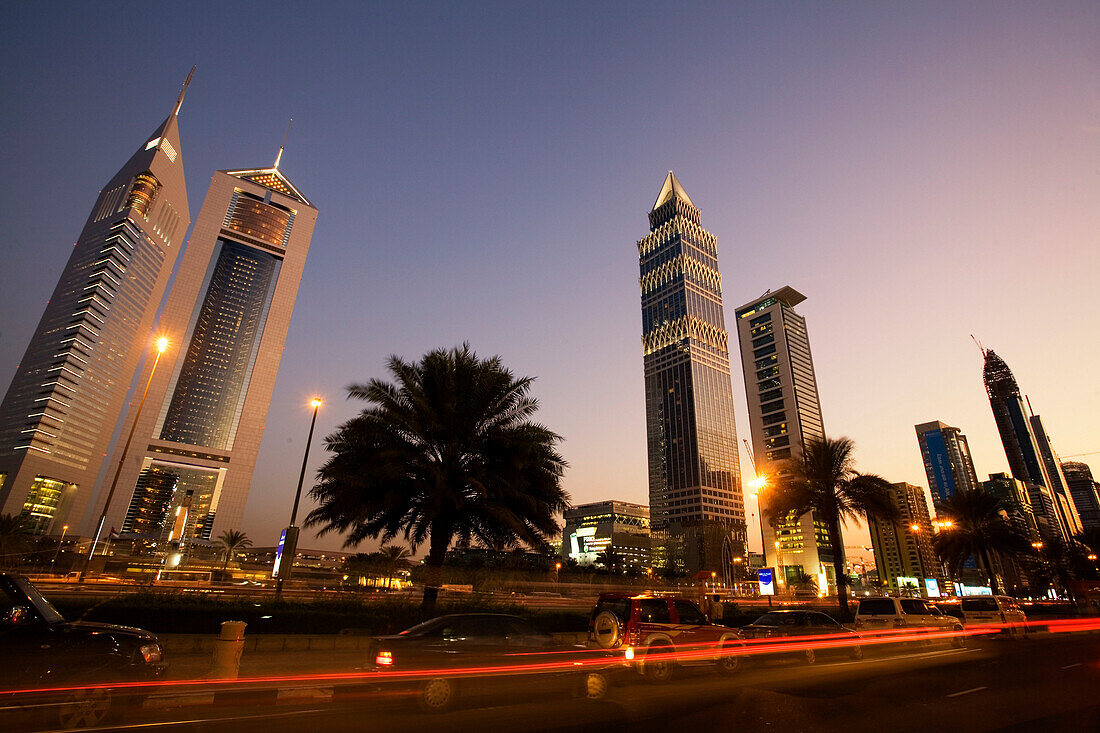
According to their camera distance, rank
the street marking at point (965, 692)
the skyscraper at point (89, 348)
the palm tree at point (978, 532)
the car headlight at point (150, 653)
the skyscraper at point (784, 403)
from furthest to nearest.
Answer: the skyscraper at point (784, 403) < the skyscraper at point (89, 348) < the palm tree at point (978, 532) < the street marking at point (965, 692) < the car headlight at point (150, 653)

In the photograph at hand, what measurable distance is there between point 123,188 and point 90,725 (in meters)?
211

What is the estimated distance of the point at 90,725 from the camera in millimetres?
7641

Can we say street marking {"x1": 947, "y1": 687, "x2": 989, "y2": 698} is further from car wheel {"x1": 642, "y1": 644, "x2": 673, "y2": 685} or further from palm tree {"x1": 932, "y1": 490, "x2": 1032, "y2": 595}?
palm tree {"x1": 932, "y1": 490, "x2": 1032, "y2": 595}

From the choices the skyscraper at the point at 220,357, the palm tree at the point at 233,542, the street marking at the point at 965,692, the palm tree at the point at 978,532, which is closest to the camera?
the street marking at the point at 965,692

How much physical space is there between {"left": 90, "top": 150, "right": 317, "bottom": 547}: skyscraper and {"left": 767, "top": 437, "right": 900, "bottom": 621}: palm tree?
144603 mm

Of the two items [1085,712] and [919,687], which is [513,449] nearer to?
[919,687]

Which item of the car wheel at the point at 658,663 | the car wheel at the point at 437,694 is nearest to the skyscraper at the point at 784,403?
the car wheel at the point at 658,663

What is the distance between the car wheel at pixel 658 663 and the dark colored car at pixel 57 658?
9839mm

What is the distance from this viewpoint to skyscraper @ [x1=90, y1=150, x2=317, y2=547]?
474 ft

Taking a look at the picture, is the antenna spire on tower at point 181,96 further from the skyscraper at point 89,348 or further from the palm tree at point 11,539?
the palm tree at point 11,539

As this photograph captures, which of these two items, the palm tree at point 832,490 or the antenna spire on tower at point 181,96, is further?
the antenna spire on tower at point 181,96

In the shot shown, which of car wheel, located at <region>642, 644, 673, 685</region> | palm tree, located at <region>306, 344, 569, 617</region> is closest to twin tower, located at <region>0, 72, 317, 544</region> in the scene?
palm tree, located at <region>306, 344, 569, 617</region>

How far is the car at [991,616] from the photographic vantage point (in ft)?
85.0

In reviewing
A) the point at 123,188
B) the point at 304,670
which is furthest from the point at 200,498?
the point at 304,670
